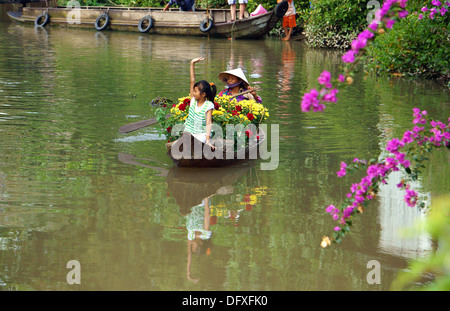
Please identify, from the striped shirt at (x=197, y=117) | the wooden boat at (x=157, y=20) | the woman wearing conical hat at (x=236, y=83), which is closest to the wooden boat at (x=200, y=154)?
the striped shirt at (x=197, y=117)

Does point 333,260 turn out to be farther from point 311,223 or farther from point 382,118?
point 382,118

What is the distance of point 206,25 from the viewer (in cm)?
2553

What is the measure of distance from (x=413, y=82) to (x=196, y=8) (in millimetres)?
13812

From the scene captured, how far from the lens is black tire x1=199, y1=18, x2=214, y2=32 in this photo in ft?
83.3

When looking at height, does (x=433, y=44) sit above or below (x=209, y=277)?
above

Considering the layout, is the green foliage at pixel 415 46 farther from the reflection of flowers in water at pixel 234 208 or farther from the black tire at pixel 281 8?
the black tire at pixel 281 8

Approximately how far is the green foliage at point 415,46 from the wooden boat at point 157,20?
10.2 m

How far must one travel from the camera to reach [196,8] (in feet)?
92.2

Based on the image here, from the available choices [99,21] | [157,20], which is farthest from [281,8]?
[99,21]

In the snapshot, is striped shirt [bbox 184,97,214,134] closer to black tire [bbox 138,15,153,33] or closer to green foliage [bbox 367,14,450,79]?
green foliage [bbox 367,14,450,79]

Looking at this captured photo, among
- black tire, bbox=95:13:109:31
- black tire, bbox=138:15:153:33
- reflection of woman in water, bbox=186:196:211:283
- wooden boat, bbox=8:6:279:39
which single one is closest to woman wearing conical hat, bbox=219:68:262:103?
reflection of woman in water, bbox=186:196:211:283

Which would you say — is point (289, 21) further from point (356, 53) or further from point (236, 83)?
point (356, 53)
